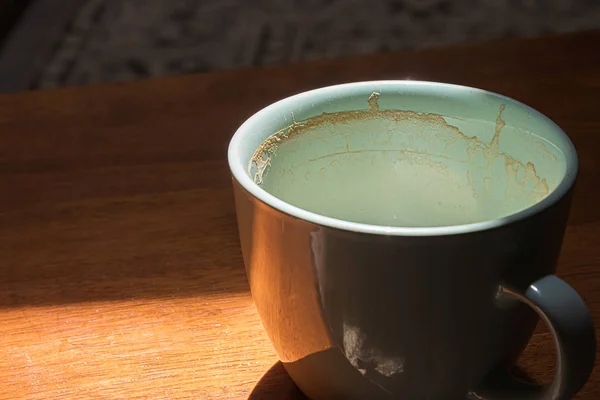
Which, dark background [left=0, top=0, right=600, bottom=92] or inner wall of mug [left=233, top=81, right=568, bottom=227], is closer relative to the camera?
inner wall of mug [left=233, top=81, right=568, bottom=227]

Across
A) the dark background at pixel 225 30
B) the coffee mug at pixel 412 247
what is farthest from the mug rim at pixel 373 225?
the dark background at pixel 225 30

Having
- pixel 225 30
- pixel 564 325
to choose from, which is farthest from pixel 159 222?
pixel 225 30

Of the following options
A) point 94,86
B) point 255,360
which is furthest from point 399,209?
point 94,86

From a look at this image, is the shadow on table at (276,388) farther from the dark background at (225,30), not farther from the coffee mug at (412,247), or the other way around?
the dark background at (225,30)

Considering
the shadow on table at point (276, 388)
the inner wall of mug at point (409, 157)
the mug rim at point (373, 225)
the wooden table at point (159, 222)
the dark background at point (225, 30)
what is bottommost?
the dark background at point (225, 30)

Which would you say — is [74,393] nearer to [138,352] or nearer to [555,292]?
[138,352]

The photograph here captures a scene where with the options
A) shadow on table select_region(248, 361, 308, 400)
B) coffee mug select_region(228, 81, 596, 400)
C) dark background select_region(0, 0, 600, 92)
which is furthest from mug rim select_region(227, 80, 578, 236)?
dark background select_region(0, 0, 600, 92)

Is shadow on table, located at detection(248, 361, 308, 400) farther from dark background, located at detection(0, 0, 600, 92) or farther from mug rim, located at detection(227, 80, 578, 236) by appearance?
dark background, located at detection(0, 0, 600, 92)
